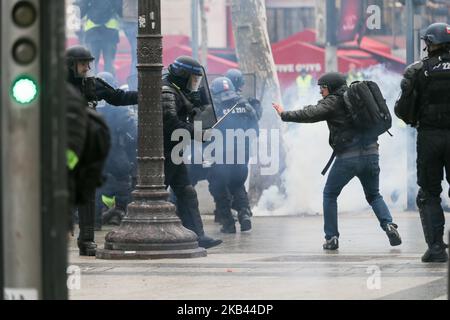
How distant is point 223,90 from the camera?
16359 millimetres

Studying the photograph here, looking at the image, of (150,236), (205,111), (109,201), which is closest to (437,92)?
(150,236)

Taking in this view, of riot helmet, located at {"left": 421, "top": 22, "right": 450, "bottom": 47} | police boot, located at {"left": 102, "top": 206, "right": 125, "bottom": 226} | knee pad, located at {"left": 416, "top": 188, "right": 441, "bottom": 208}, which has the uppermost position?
riot helmet, located at {"left": 421, "top": 22, "right": 450, "bottom": 47}

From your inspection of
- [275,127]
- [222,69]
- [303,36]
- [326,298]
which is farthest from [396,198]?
[303,36]

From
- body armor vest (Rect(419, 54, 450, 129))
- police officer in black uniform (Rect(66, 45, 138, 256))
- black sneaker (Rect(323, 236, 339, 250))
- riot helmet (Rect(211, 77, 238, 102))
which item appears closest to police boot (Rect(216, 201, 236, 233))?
riot helmet (Rect(211, 77, 238, 102))

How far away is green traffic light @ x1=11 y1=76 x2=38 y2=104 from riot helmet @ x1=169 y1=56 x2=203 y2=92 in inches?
315

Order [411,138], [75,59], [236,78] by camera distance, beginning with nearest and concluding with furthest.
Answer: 1. [75,59]
2. [236,78]
3. [411,138]

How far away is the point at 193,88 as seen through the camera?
1296 centimetres

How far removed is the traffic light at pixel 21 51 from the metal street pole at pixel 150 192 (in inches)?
271

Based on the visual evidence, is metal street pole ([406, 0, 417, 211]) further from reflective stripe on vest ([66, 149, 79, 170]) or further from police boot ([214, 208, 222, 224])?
reflective stripe on vest ([66, 149, 79, 170])

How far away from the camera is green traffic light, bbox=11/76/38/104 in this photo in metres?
4.68

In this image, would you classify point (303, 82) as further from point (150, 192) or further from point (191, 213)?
point (150, 192)

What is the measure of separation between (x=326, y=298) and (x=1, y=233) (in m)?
4.15

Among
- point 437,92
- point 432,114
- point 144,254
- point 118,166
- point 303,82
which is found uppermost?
point 437,92

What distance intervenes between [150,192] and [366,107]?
2355mm
